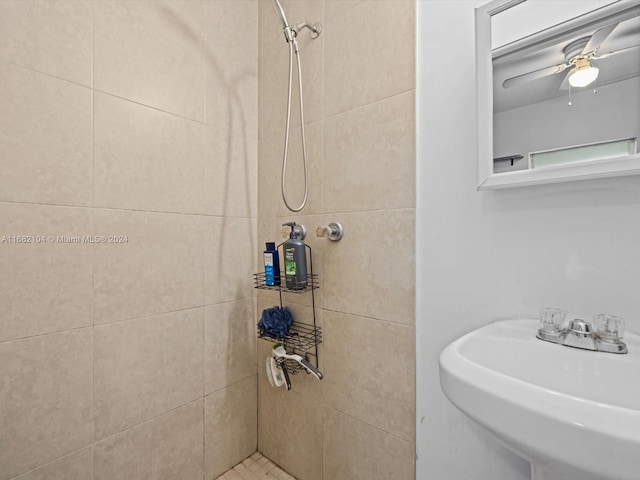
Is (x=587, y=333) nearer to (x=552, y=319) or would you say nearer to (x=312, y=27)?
(x=552, y=319)

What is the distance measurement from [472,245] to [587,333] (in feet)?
1.01

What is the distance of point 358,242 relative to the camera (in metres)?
1.07

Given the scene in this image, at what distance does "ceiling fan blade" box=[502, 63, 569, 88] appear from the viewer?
72cm

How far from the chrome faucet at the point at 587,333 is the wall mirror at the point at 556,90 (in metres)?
0.30

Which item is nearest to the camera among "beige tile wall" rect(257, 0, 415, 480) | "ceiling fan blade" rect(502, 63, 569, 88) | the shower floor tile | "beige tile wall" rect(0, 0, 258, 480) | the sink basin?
the sink basin

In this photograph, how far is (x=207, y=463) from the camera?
1252 mm

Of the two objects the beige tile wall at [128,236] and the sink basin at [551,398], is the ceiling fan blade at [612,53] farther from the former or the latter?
the beige tile wall at [128,236]

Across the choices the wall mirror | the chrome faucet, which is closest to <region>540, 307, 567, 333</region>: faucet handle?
the chrome faucet

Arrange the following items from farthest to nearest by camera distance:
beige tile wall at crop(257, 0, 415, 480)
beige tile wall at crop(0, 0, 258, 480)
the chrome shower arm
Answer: the chrome shower arm
beige tile wall at crop(257, 0, 415, 480)
beige tile wall at crop(0, 0, 258, 480)

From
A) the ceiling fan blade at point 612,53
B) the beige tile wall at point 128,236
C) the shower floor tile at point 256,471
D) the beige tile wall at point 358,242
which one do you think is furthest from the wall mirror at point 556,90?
the shower floor tile at point 256,471

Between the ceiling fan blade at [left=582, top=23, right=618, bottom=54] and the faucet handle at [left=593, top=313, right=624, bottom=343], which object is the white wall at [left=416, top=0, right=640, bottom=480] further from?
the ceiling fan blade at [left=582, top=23, right=618, bottom=54]

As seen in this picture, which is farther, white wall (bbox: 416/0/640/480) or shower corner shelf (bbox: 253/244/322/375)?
shower corner shelf (bbox: 253/244/322/375)

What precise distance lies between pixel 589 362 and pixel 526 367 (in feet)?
0.36

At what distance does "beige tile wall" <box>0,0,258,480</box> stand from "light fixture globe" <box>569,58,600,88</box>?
3.80 feet
